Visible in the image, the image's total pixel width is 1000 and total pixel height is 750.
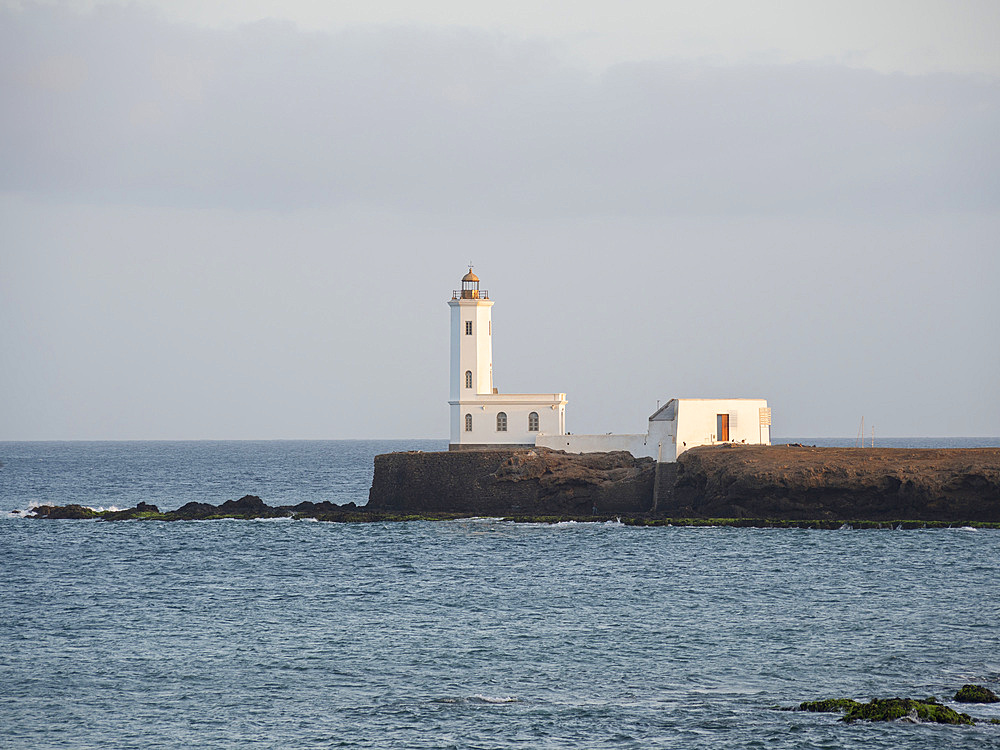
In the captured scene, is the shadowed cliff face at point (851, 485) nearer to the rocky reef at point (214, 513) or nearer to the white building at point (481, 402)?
the white building at point (481, 402)

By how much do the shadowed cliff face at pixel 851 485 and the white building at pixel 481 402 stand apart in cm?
1140

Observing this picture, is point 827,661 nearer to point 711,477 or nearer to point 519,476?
point 711,477

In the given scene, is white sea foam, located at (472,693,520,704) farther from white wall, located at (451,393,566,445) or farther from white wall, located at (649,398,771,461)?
white wall, located at (451,393,566,445)

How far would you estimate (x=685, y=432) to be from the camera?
53875 millimetres

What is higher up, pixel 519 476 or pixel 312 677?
pixel 519 476

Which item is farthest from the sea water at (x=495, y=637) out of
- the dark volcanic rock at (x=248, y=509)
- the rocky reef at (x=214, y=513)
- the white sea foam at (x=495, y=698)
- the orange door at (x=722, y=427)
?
the dark volcanic rock at (x=248, y=509)

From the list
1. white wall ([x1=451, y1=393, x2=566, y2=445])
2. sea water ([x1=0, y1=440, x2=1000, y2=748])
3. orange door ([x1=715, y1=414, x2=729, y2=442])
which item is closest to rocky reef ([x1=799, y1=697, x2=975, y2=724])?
sea water ([x1=0, y1=440, x2=1000, y2=748])

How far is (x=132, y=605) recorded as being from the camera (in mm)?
33375

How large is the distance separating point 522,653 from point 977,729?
9.71 m

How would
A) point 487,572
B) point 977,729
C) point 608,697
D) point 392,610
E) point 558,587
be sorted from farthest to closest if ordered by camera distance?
point 487,572 → point 558,587 → point 392,610 → point 608,697 → point 977,729

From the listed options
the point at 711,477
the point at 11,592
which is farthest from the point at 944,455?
the point at 11,592

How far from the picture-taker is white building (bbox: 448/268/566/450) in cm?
6012

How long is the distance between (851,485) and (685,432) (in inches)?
320

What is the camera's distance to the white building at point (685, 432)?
177 feet
